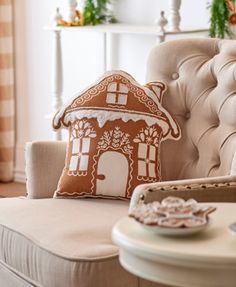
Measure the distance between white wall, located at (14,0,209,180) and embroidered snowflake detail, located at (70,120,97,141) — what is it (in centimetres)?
140

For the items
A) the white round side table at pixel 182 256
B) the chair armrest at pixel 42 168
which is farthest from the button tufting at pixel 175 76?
the white round side table at pixel 182 256

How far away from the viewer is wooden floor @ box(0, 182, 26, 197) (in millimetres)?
4488

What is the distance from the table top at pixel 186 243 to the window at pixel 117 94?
982 millimetres

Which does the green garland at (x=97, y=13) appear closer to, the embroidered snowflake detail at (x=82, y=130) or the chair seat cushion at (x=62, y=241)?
the embroidered snowflake detail at (x=82, y=130)

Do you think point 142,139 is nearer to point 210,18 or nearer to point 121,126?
point 121,126

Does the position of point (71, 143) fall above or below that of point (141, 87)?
below

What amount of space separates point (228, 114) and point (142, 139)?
31 centimetres

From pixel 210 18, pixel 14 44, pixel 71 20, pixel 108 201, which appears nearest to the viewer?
pixel 108 201

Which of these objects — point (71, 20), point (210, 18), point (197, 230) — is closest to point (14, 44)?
point (71, 20)

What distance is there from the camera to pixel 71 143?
2.79 meters

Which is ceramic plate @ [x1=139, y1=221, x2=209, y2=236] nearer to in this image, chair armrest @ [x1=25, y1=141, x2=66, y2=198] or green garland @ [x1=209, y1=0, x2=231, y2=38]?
chair armrest @ [x1=25, y1=141, x2=66, y2=198]

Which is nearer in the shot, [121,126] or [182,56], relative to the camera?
[121,126]

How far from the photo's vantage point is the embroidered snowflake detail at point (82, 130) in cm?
275

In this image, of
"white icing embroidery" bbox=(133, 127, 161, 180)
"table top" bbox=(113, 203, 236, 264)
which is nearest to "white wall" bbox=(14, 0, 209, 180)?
"white icing embroidery" bbox=(133, 127, 161, 180)
